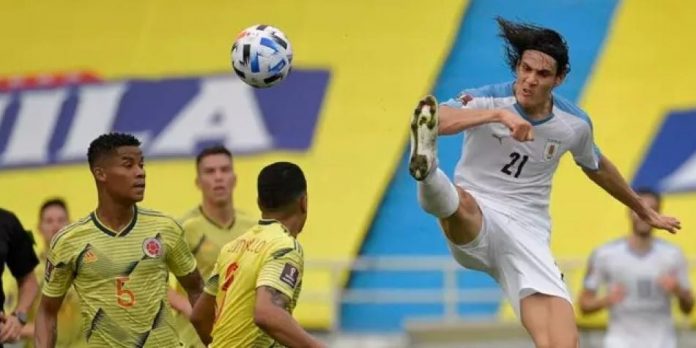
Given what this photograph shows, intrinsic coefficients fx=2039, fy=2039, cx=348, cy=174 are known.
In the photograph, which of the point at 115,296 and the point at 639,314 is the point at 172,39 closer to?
the point at 639,314

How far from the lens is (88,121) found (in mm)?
23078

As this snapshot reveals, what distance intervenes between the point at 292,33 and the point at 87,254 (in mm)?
12230

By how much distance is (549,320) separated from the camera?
36.3ft

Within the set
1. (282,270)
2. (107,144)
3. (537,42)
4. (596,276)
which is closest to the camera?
(282,270)

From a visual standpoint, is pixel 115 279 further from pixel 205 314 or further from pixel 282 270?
pixel 282 270

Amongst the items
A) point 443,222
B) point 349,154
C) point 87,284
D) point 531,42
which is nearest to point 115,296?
point 87,284

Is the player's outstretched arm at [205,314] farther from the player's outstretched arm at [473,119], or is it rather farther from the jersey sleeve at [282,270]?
the player's outstretched arm at [473,119]

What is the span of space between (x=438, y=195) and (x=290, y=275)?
1599 millimetres

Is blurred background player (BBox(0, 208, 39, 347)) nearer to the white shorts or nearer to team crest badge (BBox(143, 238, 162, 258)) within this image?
team crest badge (BBox(143, 238, 162, 258))

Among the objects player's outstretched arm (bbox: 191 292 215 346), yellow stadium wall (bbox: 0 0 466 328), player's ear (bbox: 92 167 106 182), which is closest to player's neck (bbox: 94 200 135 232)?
player's ear (bbox: 92 167 106 182)

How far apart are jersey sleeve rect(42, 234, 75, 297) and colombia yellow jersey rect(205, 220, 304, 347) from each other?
1302mm

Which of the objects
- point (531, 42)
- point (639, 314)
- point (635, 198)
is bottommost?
point (639, 314)

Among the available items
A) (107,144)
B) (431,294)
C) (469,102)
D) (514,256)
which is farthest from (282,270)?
(431,294)

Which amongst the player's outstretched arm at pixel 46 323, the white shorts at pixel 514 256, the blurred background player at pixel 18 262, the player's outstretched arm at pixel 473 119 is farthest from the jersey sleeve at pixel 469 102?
the blurred background player at pixel 18 262
